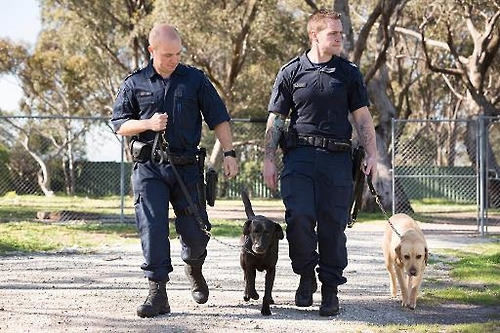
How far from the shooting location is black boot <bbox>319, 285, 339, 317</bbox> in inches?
246

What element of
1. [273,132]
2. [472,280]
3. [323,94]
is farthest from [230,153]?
[472,280]

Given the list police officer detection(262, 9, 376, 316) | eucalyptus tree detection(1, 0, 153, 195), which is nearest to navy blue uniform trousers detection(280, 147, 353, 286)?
police officer detection(262, 9, 376, 316)

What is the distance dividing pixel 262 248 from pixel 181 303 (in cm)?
97

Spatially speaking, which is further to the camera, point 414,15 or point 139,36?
point 139,36

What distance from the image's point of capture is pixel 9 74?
43.9 m

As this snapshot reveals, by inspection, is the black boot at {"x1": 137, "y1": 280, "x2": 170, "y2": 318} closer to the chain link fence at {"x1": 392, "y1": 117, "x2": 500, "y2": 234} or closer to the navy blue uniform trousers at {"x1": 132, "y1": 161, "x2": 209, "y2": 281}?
the navy blue uniform trousers at {"x1": 132, "y1": 161, "x2": 209, "y2": 281}

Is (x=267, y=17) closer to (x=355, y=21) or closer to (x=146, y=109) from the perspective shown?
(x=355, y=21)

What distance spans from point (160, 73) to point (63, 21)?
30959mm

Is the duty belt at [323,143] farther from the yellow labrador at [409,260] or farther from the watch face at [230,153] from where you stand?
the yellow labrador at [409,260]

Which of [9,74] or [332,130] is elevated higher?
[9,74]

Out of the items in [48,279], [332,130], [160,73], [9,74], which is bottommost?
[48,279]

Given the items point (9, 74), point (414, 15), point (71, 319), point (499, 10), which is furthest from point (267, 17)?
point (71, 319)

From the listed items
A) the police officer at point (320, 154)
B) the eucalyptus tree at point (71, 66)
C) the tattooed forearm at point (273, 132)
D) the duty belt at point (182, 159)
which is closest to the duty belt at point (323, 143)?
the police officer at point (320, 154)

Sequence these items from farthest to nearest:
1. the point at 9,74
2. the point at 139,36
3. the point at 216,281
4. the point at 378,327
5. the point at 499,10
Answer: the point at 9,74 → the point at 139,36 → the point at 499,10 → the point at 216,281 → the point at 378,327
